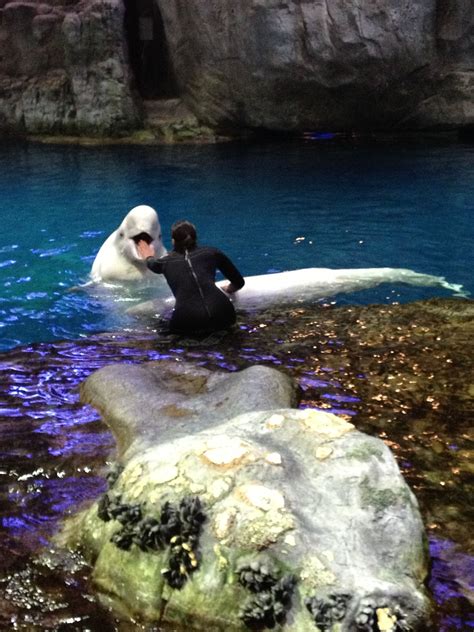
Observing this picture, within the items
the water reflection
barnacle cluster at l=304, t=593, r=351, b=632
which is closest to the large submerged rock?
barnacle cluster at l=304, t=593, r=351, b=632

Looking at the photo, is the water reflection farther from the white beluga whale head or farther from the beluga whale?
the white beluga whale head

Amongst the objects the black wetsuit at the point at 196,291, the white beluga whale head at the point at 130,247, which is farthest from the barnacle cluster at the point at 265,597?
the white beluga whale head at the point at 130,247

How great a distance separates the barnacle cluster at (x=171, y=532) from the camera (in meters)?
2.74

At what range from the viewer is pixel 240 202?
37.9ft

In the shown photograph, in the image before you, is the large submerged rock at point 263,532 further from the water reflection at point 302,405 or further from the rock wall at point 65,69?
the rock wall at point 65,69

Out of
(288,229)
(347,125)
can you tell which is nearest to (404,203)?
(288,229)

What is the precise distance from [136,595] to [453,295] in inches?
202

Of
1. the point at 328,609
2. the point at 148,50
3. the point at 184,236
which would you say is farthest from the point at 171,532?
the point at 148,50

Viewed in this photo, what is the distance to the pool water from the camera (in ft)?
10.4

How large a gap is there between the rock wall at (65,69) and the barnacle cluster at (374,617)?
1615 centimetres

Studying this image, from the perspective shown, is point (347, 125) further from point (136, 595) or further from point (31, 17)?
point (136, 595)

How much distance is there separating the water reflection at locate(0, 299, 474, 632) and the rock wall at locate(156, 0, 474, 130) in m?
9.11

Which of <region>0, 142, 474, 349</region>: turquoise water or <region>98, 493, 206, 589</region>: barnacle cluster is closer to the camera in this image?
<region>98, 493, 206, 589</region>: barnacle cluster

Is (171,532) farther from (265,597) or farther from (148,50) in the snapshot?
(148,50)
